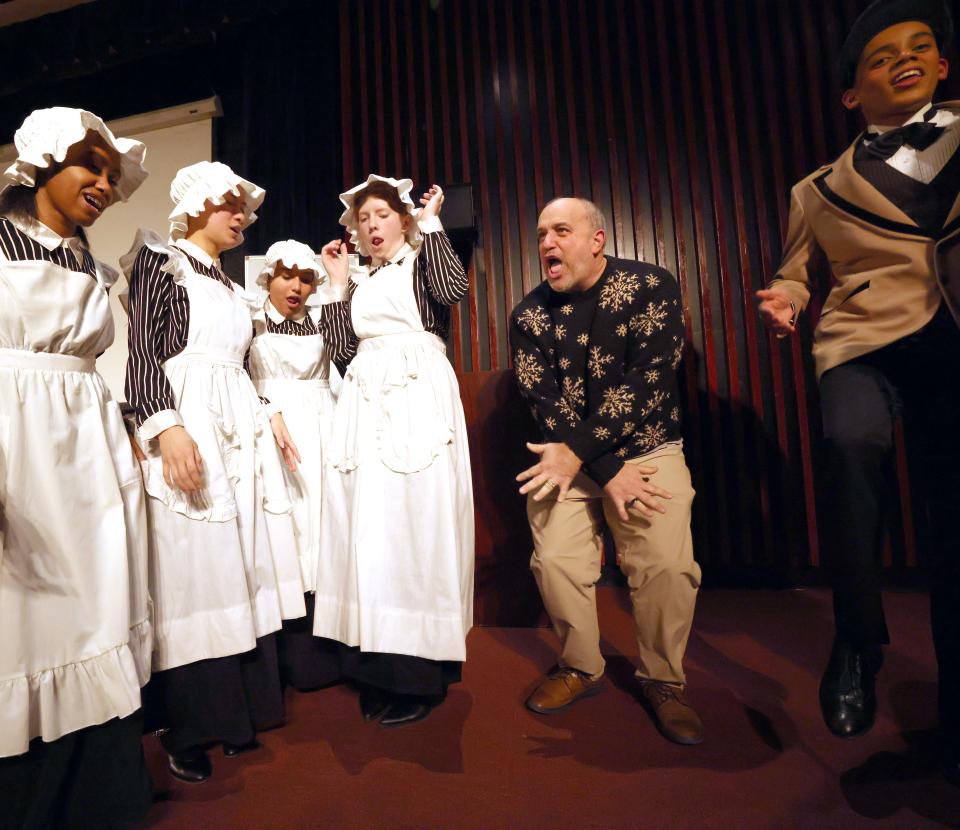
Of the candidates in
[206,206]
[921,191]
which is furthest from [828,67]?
[206,206]

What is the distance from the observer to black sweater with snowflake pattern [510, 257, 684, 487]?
1.75 meters

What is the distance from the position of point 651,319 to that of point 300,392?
1.30 m

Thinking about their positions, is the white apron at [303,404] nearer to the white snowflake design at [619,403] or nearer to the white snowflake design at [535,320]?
the white snowflake design at [535,320]

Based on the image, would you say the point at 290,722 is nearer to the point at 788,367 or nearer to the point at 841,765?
the point at 841,765

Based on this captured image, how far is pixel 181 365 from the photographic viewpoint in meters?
1.65

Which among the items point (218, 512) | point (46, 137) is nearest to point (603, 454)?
point (218, 512)

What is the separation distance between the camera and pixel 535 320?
1.99m

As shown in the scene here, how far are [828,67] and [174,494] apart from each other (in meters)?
3.95

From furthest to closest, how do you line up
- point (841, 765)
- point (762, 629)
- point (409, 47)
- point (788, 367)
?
point (409, 47) < point (788, 367) < point (762, 629) < point (841, 765)

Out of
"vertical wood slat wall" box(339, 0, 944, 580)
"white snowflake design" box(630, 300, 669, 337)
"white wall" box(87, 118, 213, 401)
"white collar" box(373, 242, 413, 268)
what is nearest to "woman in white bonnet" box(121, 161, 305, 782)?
"white collar" box(373, 242, 413, 268)

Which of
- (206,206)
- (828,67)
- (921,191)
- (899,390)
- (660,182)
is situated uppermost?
(828,67)

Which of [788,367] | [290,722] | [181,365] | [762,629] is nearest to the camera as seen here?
[181,365]

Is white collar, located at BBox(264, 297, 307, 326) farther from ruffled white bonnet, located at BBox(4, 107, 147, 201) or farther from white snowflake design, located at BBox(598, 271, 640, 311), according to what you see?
white snowflake design, located at BBox(598, 271, 640, 311)

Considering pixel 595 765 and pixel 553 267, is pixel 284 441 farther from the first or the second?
pixel 595 765
